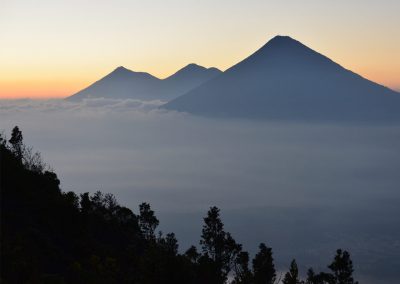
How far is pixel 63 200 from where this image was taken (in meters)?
51.6

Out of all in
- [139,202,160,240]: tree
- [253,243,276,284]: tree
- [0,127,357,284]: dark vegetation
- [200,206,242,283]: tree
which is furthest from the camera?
[139,202,160,240]: tree

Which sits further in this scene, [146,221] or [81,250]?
[146,221]

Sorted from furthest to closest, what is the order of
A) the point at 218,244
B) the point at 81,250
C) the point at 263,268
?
the point at 218,244 → the point at 263,268 → the point at 81,250

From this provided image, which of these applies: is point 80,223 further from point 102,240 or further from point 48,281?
point 48,281

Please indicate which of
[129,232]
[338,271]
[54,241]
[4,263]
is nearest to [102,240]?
[129,232]

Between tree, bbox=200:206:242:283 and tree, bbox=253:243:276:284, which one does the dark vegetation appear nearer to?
Answer: tree, bbox=253:243:276:284

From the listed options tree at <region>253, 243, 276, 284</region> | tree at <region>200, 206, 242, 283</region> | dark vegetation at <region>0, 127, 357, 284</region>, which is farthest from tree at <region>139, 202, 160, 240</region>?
tree at <region>253, 243, 276, 284</region>

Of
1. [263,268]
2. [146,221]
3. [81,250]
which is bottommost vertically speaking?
[263,268]

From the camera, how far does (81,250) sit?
153 feet

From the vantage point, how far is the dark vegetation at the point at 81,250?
102ft

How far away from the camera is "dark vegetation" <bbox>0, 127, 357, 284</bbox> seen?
102ft

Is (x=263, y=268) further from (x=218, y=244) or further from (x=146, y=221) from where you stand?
(x=146, y=221)

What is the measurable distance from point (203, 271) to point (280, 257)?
5468 inches

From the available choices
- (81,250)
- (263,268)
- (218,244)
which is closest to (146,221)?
(218,244)
